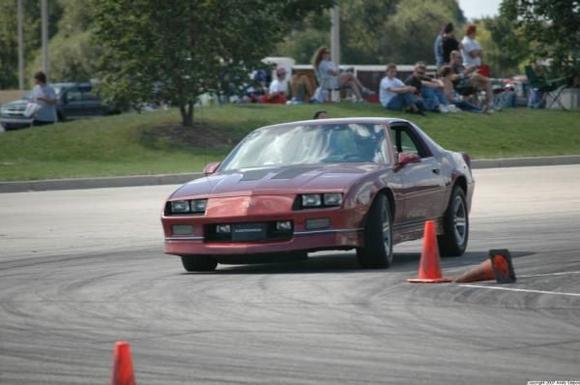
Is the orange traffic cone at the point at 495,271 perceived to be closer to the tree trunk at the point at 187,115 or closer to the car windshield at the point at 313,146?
the car windshield at the point at 313,146

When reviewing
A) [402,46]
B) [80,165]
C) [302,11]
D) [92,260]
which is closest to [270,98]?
[302,11]

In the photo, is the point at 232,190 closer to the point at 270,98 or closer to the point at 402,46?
the point at 270,98

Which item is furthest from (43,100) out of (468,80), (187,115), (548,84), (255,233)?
(255,233)

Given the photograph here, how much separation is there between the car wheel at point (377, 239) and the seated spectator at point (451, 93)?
2176 centimetres

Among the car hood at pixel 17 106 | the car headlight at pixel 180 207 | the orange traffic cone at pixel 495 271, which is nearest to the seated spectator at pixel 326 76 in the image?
the car hood at pixel 17 106

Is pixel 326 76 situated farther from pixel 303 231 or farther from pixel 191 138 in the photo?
pixel 303 231

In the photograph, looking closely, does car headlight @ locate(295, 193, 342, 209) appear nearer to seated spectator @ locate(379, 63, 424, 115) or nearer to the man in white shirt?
seated spectator @ locate(379, 63, 424, 115)

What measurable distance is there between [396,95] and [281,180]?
21443mm

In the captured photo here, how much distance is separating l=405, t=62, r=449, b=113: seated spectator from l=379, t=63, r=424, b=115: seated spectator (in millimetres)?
256

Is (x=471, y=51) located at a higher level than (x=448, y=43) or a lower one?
lower

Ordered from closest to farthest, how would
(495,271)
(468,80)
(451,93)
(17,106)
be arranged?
(495,271) → (468,80) → (451,93) → (17,106)

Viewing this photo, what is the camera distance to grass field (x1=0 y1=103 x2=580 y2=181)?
99.9 feet

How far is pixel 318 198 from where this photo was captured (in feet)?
43.5

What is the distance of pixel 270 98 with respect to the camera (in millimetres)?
39719
